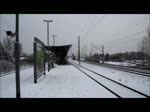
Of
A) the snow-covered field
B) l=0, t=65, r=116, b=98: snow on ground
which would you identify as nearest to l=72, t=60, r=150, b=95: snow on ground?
the snow-covered field

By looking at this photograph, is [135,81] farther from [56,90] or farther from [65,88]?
[56,90]

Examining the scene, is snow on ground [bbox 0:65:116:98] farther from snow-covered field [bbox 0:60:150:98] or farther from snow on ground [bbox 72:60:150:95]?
snow on ground [bbox 72:60:150:95]

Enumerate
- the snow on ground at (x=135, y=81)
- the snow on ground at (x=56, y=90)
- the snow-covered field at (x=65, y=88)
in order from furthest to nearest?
the snow on ground at (x=135, y=81) → the snow-covered field at (x=65, y=88) → the snow on ground at (x=56, y=90)

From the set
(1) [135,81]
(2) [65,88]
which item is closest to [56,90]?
(2) [65,88]

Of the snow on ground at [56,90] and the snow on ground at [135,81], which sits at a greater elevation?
A: the snow on ground at [56,90]

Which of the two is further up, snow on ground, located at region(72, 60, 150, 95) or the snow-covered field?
the snow-covered field

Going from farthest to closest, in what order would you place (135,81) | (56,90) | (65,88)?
(135,81) → (65,88) → (56,90)

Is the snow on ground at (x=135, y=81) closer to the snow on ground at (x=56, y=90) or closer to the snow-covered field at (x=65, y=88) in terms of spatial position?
the snow-covered field at (x=65, y=88)

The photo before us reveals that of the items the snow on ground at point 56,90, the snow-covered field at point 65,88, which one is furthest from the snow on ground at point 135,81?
the snow on ground at point 56,90

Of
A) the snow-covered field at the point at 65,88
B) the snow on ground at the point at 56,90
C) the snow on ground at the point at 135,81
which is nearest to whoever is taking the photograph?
the snow on ground at the point at 56,90

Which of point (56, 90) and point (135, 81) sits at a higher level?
point (56, 90)
